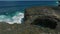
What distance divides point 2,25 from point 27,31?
67cm

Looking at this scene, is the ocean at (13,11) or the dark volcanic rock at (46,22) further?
the ocean at (13,11)

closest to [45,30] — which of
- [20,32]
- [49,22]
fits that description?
[20,32]

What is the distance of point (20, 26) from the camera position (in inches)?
170

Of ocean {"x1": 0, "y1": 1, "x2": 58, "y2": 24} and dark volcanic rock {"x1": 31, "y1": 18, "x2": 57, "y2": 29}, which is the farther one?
ocean {"x1": 0, "y1": 1, "x2": 58, "y2": 24}

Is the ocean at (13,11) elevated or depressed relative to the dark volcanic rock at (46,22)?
depressed

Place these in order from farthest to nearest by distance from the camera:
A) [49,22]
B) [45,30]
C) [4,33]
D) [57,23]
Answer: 1. [57,23]
2. [49,22]
3. [45,30]
4. [4,33]

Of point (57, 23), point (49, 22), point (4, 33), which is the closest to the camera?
point (4, 33)

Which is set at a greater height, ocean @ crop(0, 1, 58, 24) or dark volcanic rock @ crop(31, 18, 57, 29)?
dark volcanic rock @ crop(31, 18, 57, 29)

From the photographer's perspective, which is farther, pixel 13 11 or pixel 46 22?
pixel 13 11

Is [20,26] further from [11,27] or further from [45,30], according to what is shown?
[45,30]

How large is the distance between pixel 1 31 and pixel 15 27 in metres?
0.37

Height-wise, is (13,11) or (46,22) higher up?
(46,22)

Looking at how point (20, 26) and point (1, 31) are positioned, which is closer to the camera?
point (1, 31)

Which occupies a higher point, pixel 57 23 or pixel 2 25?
pixel 2 25
